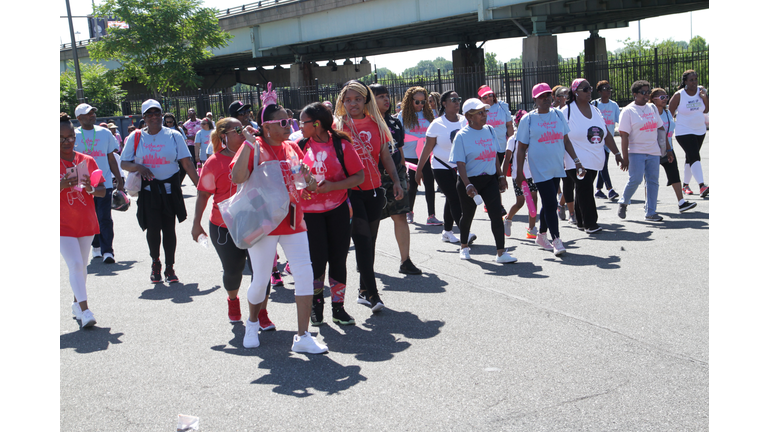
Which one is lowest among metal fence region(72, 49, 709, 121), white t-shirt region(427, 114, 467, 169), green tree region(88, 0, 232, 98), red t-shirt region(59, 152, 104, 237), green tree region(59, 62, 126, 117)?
red t-shirt region(59, 152, 104, 237)

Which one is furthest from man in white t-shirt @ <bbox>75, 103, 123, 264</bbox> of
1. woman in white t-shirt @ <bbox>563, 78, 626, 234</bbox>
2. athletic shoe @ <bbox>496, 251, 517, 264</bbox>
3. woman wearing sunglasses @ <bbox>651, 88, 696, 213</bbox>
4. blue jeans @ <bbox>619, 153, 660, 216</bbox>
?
woman wearing sunglasses @ <bbox>651, 88, 696, 213</bbox>

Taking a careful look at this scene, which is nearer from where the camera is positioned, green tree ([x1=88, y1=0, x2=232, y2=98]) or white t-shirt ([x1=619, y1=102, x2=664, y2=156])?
white t-shirt ([x1=619, y1=102, x2=664, y2=156])

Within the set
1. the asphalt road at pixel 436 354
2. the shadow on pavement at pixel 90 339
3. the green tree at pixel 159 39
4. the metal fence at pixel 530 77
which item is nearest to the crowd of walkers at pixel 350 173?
the shadow on pavement at pixel 90 339

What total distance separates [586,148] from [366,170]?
4275mm

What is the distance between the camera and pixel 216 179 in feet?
19.4

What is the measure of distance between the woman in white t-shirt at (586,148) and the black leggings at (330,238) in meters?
4.36

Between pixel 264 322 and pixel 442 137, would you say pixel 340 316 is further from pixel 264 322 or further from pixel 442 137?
pixel 442 137

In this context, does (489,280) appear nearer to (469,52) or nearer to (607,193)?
(607,193)

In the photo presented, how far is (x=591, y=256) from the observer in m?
7.69

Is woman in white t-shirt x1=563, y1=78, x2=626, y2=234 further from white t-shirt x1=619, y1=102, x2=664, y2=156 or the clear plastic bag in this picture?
the clear plastic bag

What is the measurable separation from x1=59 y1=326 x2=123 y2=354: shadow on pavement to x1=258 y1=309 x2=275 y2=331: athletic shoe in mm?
1167

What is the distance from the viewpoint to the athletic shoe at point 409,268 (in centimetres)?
742

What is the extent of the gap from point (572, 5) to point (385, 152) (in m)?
27.9

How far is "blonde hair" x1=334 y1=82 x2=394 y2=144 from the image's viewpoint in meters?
6.09
